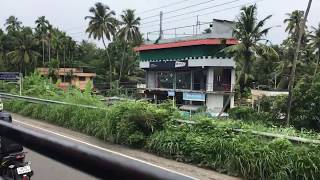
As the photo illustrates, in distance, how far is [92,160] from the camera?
38.3 inches

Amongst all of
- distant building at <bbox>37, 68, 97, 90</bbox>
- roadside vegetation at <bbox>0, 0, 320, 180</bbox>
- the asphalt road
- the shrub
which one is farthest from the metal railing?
distant building at <bbox>37, 68, 97, 90</bbox>

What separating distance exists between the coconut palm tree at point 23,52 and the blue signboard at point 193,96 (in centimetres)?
3457

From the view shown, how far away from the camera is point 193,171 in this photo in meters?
10.6

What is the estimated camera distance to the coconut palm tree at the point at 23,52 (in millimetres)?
75125

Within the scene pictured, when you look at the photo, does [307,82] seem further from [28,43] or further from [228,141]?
[28,43]

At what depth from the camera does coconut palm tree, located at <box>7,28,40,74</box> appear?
75.1 metres

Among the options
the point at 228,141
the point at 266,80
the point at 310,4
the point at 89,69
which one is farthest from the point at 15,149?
the point at 89,69

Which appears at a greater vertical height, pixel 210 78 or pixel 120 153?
pixel 210 78

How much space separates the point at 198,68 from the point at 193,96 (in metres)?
2.92

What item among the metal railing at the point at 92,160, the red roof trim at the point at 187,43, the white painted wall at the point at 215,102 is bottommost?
the white painted wall at the point at 215,102

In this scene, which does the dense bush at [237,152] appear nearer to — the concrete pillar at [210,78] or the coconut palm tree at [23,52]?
the concrete pillar at [210,78]

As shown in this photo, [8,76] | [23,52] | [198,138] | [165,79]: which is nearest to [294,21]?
[165,79]

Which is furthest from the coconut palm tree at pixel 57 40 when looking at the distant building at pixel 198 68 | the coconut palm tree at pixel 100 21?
the distant building at pixel 198 68

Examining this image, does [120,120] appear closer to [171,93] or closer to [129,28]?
[171,93]
